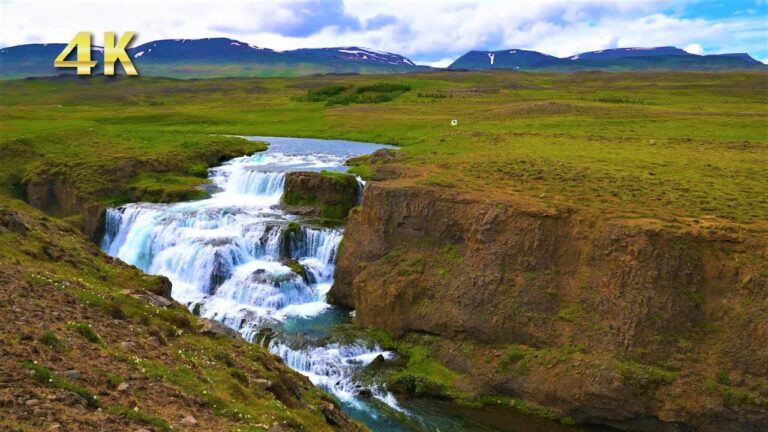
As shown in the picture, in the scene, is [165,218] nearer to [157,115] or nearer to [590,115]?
[590,115]

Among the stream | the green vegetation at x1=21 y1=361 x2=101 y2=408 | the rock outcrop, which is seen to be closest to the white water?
the stream

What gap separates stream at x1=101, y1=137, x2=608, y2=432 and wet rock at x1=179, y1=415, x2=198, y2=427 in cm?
1274

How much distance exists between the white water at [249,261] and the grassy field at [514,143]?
24.0 ft

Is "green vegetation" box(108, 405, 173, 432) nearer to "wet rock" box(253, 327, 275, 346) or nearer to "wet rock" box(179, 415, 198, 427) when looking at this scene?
"wet rock" box(179, 415, 198, 427)

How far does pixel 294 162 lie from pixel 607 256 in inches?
1518

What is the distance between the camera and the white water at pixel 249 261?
102ft

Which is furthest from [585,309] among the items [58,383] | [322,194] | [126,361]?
[322,194]

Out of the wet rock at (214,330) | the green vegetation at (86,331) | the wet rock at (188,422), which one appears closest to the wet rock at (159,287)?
the wet rock at (214,330)

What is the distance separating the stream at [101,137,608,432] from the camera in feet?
90.0

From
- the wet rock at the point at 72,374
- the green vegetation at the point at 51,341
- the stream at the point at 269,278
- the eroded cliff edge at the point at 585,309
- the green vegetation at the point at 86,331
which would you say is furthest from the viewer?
the stream at the point at 269,278

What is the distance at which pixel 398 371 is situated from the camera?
98.9 ft

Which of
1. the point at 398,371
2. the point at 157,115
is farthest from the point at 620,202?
the point at 157,115

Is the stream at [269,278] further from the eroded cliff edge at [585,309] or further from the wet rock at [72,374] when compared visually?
the wet rock at [72,374]

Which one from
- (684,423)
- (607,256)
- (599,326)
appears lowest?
(684,423)
